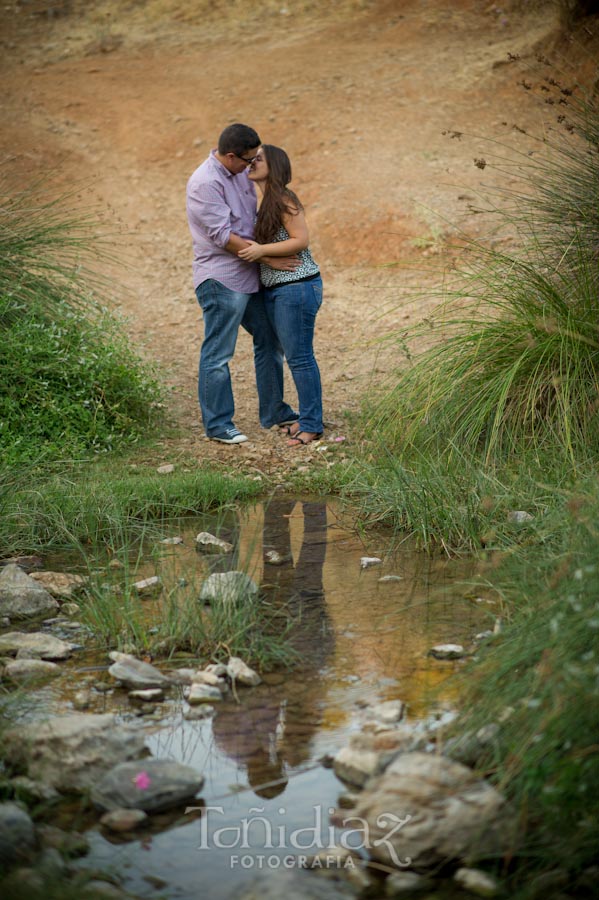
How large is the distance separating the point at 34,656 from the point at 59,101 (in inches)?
432

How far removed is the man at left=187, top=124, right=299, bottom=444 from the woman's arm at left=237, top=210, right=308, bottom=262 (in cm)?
7

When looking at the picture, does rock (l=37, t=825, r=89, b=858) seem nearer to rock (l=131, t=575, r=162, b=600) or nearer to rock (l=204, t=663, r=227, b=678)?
rock (l=204, t=663, r=227, b=678)

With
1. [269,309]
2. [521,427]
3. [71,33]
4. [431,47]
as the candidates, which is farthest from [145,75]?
[521,427]

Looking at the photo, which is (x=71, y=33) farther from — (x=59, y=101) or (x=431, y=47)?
(x=431, y=47)

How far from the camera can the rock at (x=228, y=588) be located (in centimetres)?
356

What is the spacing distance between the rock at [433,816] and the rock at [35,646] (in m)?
1.39

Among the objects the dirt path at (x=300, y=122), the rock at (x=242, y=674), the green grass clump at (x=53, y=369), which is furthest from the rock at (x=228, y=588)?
the dirt path at (x=300, y=122)

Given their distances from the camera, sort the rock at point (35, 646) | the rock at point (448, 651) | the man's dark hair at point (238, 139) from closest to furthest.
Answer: the rock at point (448, 651) < the rock at point (35, 646) < the man's dark hair at point (238, 139)

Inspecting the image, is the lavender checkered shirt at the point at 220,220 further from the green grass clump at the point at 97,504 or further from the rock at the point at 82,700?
the rock at the point at 82,700

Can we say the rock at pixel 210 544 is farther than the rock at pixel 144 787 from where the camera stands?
Yes

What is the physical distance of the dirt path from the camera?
905 cm

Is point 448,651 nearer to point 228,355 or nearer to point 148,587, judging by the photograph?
point 148,587

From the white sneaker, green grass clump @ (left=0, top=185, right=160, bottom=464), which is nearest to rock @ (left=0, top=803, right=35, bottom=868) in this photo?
green grass clump @ (left=0, top=185, right=160, bottom=464)

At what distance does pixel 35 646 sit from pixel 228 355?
323cm
